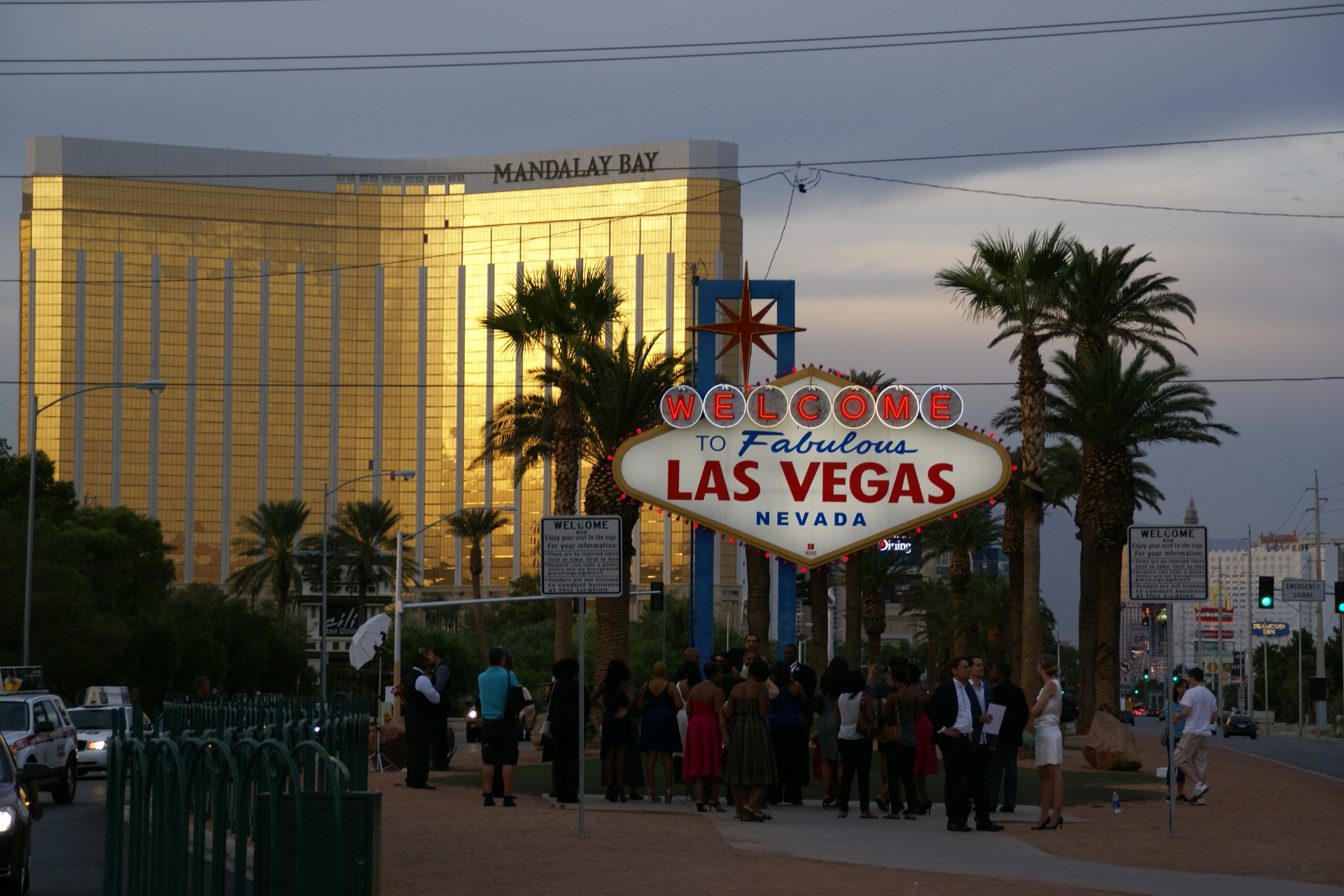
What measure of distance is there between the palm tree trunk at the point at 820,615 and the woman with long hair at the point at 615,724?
3375cm

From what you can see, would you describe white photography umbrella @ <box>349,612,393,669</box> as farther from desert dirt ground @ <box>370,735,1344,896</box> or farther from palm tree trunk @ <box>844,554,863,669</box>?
palm tree trunk @ <box>844,554,863,669</box>

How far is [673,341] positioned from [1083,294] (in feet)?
304

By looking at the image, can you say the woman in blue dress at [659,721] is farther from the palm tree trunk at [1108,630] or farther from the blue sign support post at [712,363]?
the palm tree trunk at [1108,630]

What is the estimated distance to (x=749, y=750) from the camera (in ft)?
52.9

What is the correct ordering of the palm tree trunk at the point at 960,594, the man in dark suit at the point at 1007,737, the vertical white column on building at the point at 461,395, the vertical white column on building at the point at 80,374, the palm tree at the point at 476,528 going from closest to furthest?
the man in dark suit at the point at 1007,737, the palm tree trunk at the point at 960,594, the palm tree at the point at 476,528, the vertical white column on building at the point at 80,374, the vertical white column on building at the point at 461,395

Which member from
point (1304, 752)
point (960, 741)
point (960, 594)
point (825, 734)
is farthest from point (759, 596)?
point (960, 741)

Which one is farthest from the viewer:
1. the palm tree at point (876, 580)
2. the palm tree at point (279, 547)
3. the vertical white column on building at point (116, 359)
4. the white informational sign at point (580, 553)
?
the vertical white column on building at point (116, 359)

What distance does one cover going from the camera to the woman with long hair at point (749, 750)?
1605cm

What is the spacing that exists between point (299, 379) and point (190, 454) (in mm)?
11273

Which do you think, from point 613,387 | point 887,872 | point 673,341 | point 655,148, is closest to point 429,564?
point 673,341

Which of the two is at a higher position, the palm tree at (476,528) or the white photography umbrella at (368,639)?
the palm tree at (476,528)

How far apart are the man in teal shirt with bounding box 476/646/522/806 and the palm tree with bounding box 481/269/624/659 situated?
705 inches

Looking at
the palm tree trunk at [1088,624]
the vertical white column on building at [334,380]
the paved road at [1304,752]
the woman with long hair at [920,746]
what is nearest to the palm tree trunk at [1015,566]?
the palm tree trunk at [1088,624]

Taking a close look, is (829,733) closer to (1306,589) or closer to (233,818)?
(233,818)
